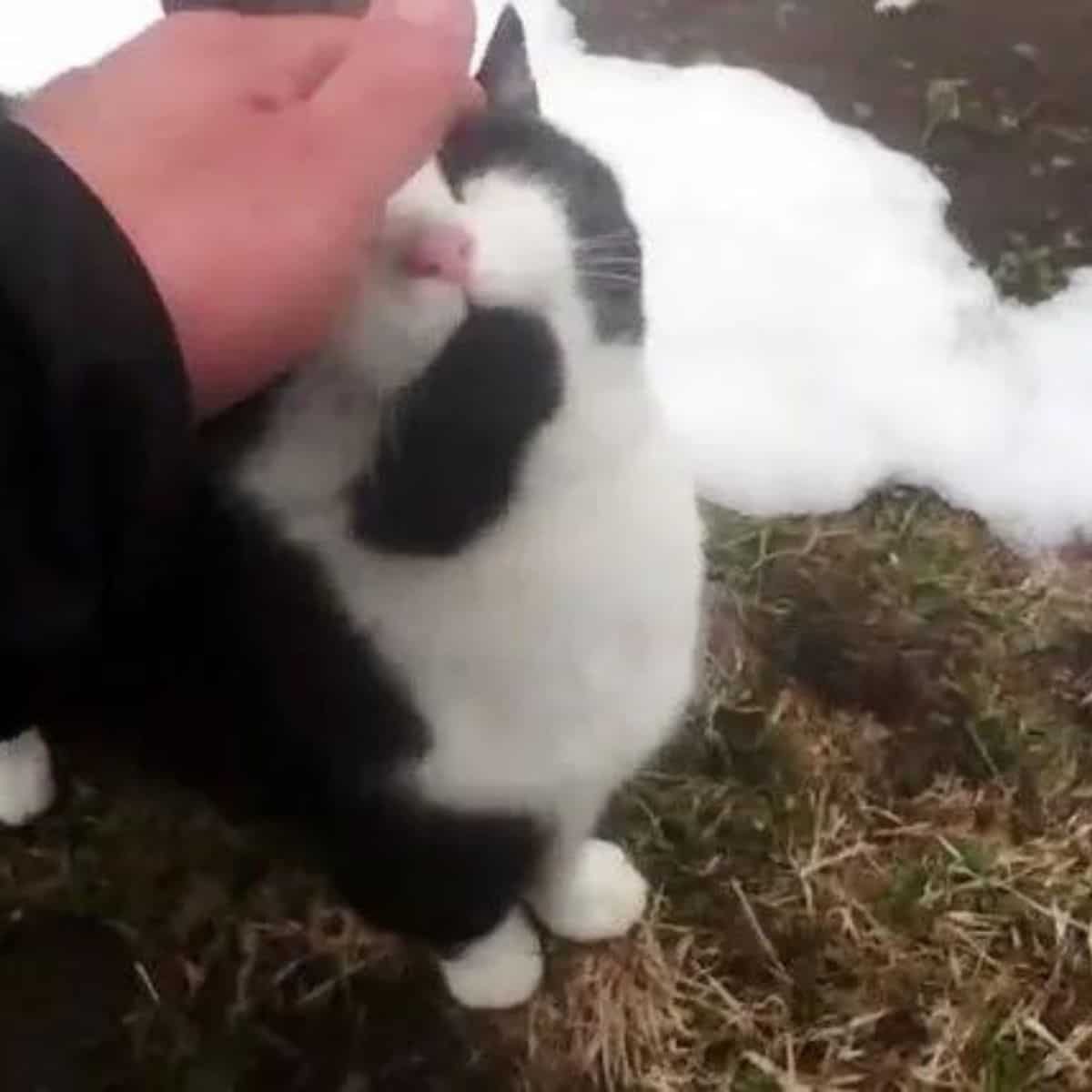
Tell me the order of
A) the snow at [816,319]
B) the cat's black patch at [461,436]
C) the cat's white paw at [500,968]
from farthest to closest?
the snow at [816,319] → the cat's white paw at [500,968] → the cat's black patch at [461,436]

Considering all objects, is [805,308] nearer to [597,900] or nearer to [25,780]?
[597,900]

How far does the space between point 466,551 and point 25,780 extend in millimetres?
463

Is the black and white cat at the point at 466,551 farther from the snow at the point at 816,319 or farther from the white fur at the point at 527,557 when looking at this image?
the snow at the point at 816,319

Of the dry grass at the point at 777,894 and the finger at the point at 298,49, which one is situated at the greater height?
the finger at the point at 298,49

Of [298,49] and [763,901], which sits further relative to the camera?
[763,901]

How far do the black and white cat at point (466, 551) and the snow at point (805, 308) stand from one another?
35 centimetres

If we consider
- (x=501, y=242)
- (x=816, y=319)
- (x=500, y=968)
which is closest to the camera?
(x=501, y=242)

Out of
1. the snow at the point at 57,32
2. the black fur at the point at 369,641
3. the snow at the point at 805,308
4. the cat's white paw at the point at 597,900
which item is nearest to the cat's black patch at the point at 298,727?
the black fur at the point at 369,641

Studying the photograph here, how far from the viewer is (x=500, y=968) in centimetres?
119

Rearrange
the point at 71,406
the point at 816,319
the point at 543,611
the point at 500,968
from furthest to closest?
the point at 816,319, the point at 500,968, the point at 543,611, the point at 71,406

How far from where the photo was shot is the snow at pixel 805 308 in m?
1.37

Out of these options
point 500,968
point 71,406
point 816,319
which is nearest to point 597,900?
point 500,968

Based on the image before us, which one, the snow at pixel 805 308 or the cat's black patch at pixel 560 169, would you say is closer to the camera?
the cat's black patch at pixel 560 169

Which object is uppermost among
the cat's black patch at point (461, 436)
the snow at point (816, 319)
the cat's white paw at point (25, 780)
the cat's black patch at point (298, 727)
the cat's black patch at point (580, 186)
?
the cat's black patch at point (580, 186)
